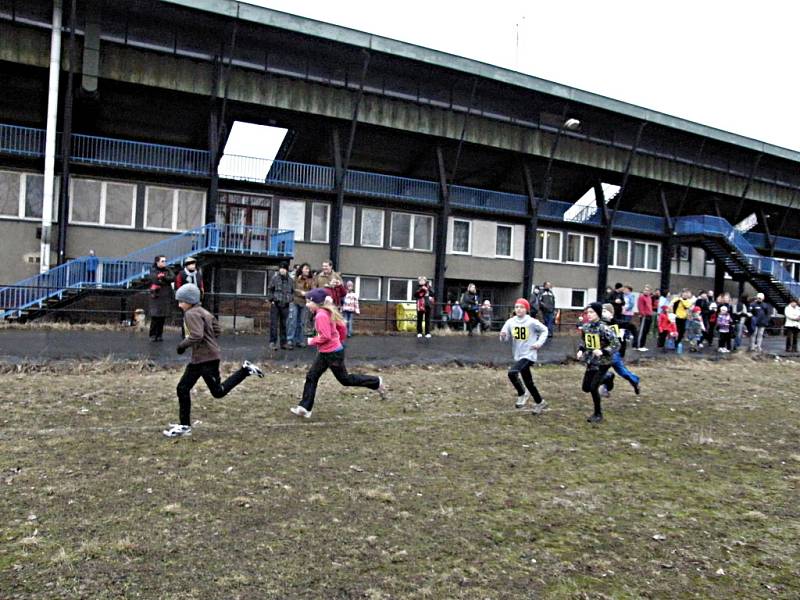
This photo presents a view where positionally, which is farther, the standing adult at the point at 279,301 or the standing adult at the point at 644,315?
the standing adult at the point at 644,315

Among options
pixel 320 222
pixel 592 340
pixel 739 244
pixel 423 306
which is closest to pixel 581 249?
pixel 739 244

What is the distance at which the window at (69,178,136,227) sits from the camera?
74.4ft

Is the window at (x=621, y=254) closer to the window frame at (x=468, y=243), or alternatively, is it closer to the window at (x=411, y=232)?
the window frame at (x=468, y=243)

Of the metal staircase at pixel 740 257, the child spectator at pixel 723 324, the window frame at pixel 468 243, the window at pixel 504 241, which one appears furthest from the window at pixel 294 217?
the metal staircase at pixel 740 257

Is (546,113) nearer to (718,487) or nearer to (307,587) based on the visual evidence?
(718,487)

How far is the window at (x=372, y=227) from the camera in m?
28.0

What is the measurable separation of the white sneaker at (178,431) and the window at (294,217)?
19.5m

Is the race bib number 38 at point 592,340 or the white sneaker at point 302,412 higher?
the race bib number 38 at point 592,340

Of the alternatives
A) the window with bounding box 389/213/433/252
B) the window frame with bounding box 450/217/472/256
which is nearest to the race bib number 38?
the window with bounding box 389/213/433/252

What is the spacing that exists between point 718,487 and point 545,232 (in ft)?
90.4

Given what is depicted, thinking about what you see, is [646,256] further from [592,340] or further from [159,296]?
[592,340]

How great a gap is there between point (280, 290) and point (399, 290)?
14.6 m

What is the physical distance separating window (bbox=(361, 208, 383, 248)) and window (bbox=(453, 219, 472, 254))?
393 cm

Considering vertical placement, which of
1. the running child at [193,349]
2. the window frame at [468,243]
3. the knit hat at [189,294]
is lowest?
the running child at [193,349]
